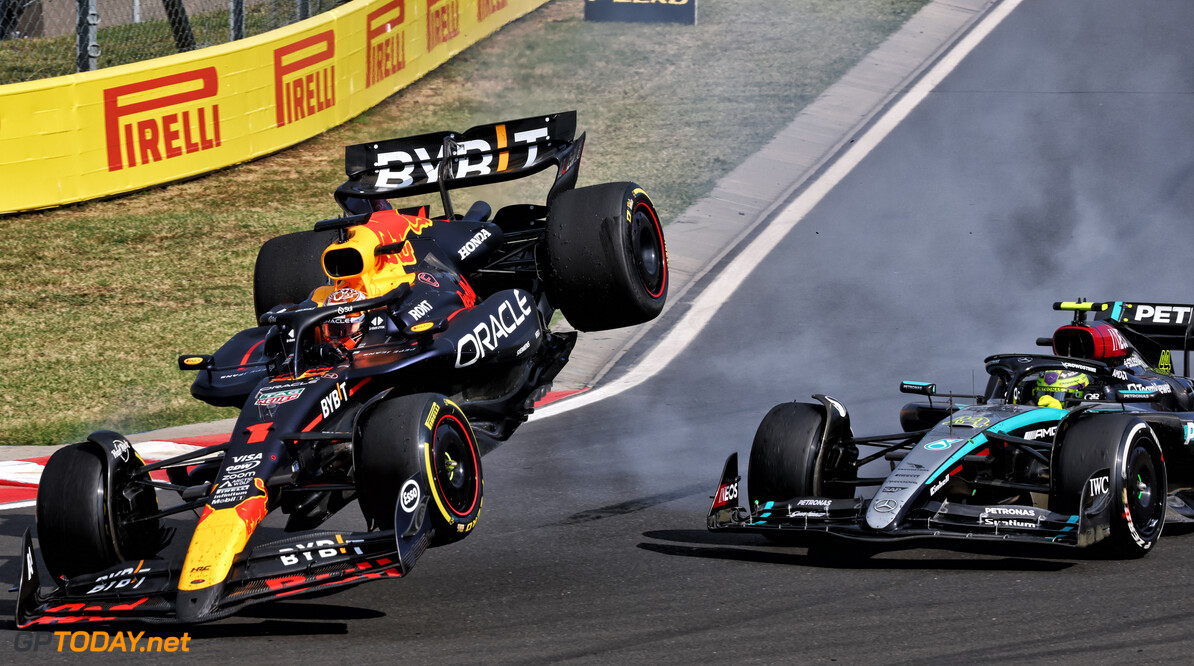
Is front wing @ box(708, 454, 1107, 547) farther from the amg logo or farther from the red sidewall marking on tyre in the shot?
the red sidewall marking on tyre

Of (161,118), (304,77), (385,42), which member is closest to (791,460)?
(161,118)

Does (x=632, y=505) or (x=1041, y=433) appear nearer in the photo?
(x=1041, y=433)

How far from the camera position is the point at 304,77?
61.4ft

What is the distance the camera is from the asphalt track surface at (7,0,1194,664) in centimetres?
650

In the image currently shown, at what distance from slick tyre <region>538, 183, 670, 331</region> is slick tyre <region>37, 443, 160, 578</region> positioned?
9.19 feet

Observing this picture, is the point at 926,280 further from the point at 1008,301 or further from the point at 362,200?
the point at 362,200

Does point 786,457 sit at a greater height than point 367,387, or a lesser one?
lesser

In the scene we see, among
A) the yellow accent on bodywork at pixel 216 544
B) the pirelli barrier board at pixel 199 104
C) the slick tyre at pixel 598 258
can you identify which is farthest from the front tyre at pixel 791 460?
the pirelli barrier board at pixel 199 104

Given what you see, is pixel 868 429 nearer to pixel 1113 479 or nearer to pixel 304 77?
pixel 1113 479

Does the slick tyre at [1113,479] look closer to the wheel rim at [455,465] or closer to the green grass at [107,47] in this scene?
the wheel rim at [455,465]

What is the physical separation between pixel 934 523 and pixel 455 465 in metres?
2.43

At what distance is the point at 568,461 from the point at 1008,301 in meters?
5.93

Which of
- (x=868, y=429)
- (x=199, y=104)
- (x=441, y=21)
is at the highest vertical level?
(x=441, y=21)

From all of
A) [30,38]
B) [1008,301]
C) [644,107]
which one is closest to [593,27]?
[644,107]
